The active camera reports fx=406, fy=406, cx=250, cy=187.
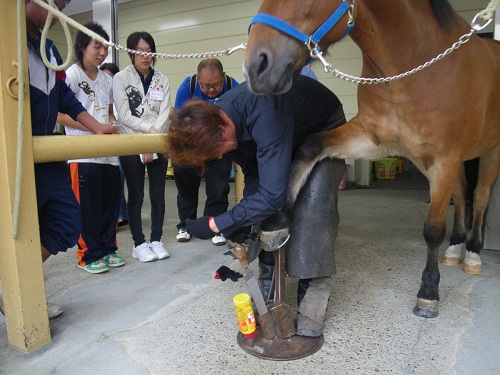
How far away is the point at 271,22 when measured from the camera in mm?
1436

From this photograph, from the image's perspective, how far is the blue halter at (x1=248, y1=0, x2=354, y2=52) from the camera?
1.44 m

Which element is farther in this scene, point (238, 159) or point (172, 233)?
point (172, 233)

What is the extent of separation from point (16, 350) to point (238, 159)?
139cm

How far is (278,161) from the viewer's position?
5.73 feet

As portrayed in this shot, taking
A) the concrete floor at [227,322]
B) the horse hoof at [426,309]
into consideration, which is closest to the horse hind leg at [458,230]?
the concrete floor at [227,322]

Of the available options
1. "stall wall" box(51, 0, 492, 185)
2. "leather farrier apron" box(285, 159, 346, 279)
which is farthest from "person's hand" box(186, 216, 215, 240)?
"stall wall" box(51, 0, 492, 185)

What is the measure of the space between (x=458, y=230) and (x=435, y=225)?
38.7 inches

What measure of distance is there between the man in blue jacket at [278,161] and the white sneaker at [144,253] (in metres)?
1.26

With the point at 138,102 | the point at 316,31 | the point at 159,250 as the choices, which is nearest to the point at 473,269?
the point at 316,31

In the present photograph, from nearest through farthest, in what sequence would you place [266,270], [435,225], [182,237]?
[435,225] → [266,270] → [182,237]

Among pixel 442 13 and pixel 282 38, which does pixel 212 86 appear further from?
pixel 282 38

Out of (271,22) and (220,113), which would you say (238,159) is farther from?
(271,22)

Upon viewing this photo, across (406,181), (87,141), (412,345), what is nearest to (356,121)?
(412,345)

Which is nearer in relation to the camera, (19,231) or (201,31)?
(19,231)
